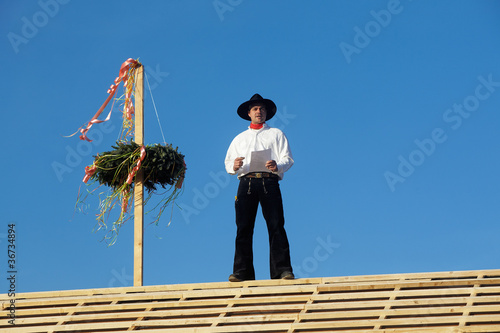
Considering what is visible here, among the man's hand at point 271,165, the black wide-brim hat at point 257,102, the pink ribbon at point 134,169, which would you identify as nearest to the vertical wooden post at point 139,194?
the pink ribbon at point 134,169

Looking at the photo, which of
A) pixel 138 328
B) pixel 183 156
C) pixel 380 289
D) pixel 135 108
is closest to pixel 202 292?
pixel 138 328

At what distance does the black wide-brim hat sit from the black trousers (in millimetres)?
806

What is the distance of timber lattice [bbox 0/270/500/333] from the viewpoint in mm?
5477

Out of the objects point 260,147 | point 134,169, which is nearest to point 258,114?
point 260,147

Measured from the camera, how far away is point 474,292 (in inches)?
226

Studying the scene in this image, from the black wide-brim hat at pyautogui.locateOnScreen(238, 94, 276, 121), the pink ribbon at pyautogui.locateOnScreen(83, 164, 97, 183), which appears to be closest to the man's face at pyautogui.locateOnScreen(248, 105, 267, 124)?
the black wide-brim hat at pyautogui.locateOnScreen(238, 94, 276, 121)

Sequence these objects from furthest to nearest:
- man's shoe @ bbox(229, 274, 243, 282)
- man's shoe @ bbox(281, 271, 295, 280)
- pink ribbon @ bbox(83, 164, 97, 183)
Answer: pink ribbon @ bbox(83, 164, 97, 183)
man's shoe @ bbox(229, 274, 243, 282)
man's shoe @ bbox(281, 271, 295, 280)

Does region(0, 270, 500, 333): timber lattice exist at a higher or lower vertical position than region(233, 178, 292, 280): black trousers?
lower

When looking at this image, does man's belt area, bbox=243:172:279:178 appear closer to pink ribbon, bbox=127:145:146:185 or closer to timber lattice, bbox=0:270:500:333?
timber lattice, bbox=0:270:500:333

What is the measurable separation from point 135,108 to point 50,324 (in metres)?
2.63

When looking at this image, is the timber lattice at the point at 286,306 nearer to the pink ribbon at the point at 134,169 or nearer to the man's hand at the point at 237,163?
the man's hand at the point at 237,163

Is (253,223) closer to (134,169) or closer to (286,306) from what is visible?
(286,306)

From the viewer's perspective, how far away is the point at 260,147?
7.00 metres

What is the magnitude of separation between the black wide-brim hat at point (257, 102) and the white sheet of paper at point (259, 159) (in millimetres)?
647
